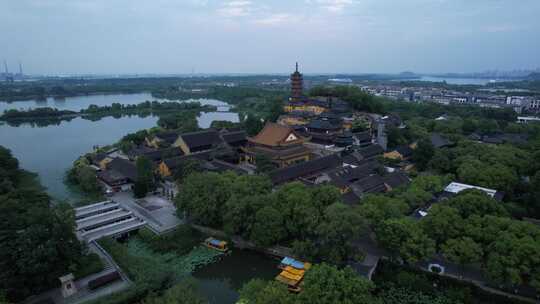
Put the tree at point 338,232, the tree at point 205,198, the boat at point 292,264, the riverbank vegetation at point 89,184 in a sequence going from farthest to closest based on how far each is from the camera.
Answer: the riverbank vegetation at point 89,184 → the tree at point 205,198 → the boat at point 292,264 → the tree at point 338,232

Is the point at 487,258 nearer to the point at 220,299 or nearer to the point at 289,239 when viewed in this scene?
the point at 289,239

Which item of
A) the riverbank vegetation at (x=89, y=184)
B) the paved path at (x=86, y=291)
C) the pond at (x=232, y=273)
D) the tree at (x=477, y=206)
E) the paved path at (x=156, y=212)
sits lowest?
the pond at (x=232, y=273)

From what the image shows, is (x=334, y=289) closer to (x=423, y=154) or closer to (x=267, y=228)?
(x=267, y=228)

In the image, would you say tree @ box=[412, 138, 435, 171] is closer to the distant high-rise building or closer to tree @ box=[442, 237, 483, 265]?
tree @ box=[442, 237, 483, 265]

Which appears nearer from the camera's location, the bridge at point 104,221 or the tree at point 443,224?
the tree at point 443,224

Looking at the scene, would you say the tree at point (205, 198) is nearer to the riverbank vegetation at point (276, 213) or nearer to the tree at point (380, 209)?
the riverbank vegetation at point (276, 213)

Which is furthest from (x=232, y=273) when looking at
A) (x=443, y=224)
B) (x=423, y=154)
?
(x=423, y=154)

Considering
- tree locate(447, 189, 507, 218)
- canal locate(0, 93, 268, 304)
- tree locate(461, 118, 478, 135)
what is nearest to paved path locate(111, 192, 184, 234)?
canal locate(0, 93, 268, 304)

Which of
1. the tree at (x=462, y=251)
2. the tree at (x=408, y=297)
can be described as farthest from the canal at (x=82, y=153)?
the tree at (x=462, y=251)
